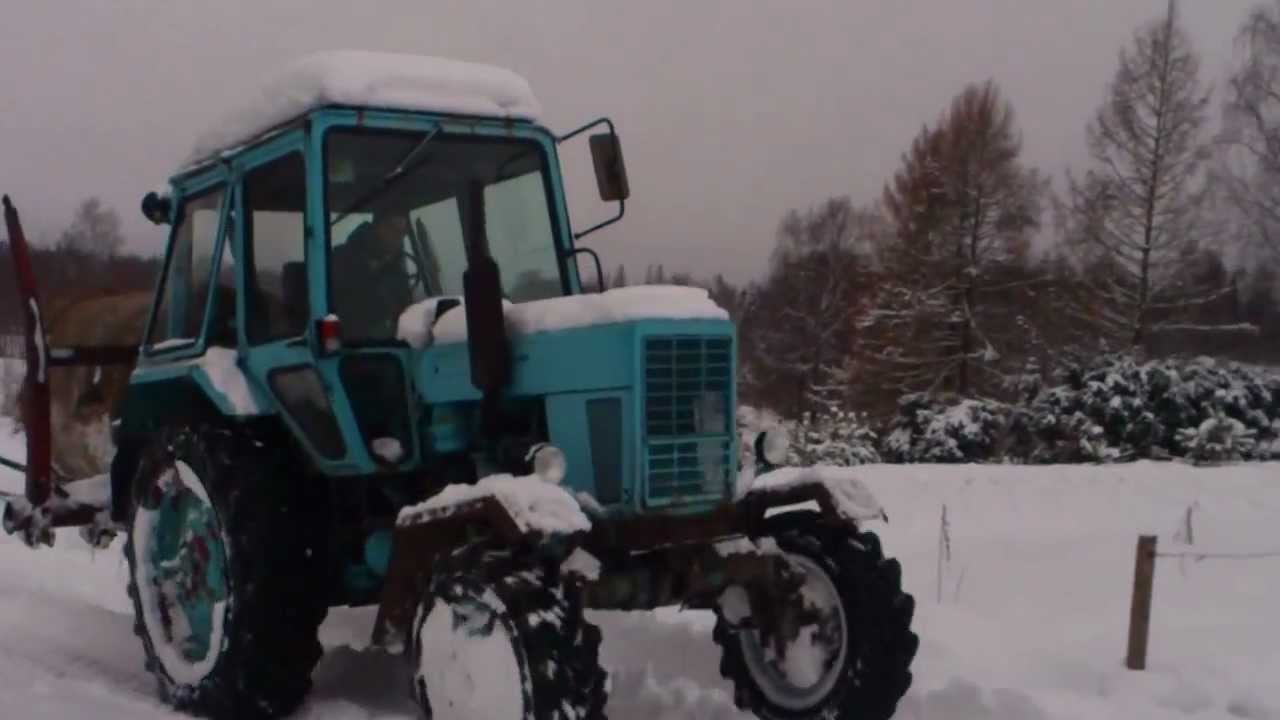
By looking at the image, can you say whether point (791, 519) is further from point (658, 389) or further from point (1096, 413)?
point (1096, 413)

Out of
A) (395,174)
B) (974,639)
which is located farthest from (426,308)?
(974,639)

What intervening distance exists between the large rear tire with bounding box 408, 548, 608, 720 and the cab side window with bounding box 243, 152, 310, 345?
1533 millimetres

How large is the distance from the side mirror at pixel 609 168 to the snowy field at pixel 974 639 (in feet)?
7.12

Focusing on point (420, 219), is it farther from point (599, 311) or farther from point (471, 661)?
point (471, 661)

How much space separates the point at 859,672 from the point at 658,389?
1.38 meters

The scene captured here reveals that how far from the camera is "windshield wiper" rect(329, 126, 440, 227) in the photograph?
16.5ft

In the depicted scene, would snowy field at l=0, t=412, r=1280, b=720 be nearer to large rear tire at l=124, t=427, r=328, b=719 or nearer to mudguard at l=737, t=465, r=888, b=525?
large rear tire at l=124, t=427, r=328, b=719

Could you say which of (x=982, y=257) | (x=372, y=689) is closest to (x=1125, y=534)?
(x=372, y=689)

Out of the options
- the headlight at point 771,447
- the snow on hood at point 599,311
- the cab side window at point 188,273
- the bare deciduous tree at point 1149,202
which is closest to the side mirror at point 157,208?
the cab side window at point 188,273

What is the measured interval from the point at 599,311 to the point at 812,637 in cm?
161

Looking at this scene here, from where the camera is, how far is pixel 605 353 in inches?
172

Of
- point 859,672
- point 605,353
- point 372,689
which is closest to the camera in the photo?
point 605,353

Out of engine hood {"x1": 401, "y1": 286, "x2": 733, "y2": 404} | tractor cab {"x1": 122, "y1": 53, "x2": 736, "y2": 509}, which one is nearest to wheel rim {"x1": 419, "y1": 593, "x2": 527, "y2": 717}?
tractor cab {"x1": 122, "y1": 53, "x2": 736, "y2": 509}

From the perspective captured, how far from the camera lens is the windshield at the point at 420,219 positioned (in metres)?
5.02
